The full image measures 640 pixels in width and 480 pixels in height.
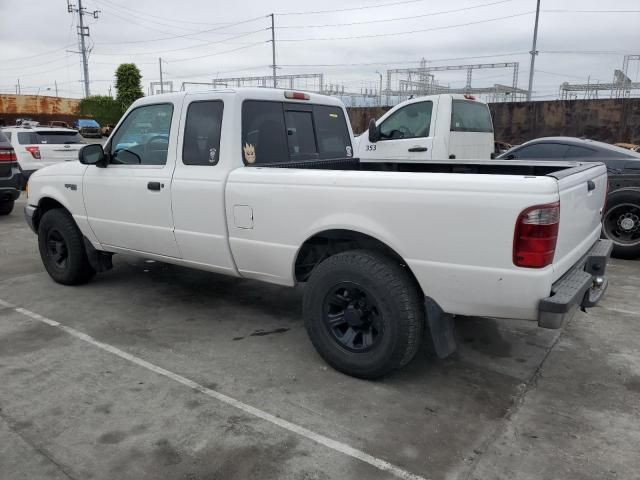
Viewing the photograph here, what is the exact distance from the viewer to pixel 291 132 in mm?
4457

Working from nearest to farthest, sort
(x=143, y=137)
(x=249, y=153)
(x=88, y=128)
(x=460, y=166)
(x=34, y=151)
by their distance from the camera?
(x=249, y=153)
(x=460, y=166)
(x=143, y=137)
(x=34, y=151)
(x=88, y=128)

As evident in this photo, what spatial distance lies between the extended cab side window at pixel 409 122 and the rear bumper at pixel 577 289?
4598mm

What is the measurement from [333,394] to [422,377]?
658mm

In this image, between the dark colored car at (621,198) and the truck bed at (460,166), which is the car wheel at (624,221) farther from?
the truck bed at (460,166)

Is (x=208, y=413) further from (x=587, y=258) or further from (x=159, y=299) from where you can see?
(x=587, y=258)

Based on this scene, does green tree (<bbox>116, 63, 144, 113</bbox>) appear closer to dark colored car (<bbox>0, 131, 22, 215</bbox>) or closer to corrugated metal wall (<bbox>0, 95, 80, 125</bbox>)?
corrugated metal wall (<bbox>0, 95, 80, 125</bbox>)

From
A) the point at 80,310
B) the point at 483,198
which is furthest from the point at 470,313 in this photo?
the point at 80,310

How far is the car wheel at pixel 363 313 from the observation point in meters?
3.18

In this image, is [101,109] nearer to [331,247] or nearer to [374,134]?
[374,134]

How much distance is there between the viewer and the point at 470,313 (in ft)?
9.98

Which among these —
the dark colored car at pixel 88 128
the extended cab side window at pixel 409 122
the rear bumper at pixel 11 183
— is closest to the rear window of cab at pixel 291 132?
the extended cab side window at pixel 409 122

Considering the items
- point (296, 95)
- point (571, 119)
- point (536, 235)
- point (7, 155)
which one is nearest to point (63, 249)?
point (296, 95)

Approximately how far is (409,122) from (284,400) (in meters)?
6.12

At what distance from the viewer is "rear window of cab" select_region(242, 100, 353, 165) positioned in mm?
4109
